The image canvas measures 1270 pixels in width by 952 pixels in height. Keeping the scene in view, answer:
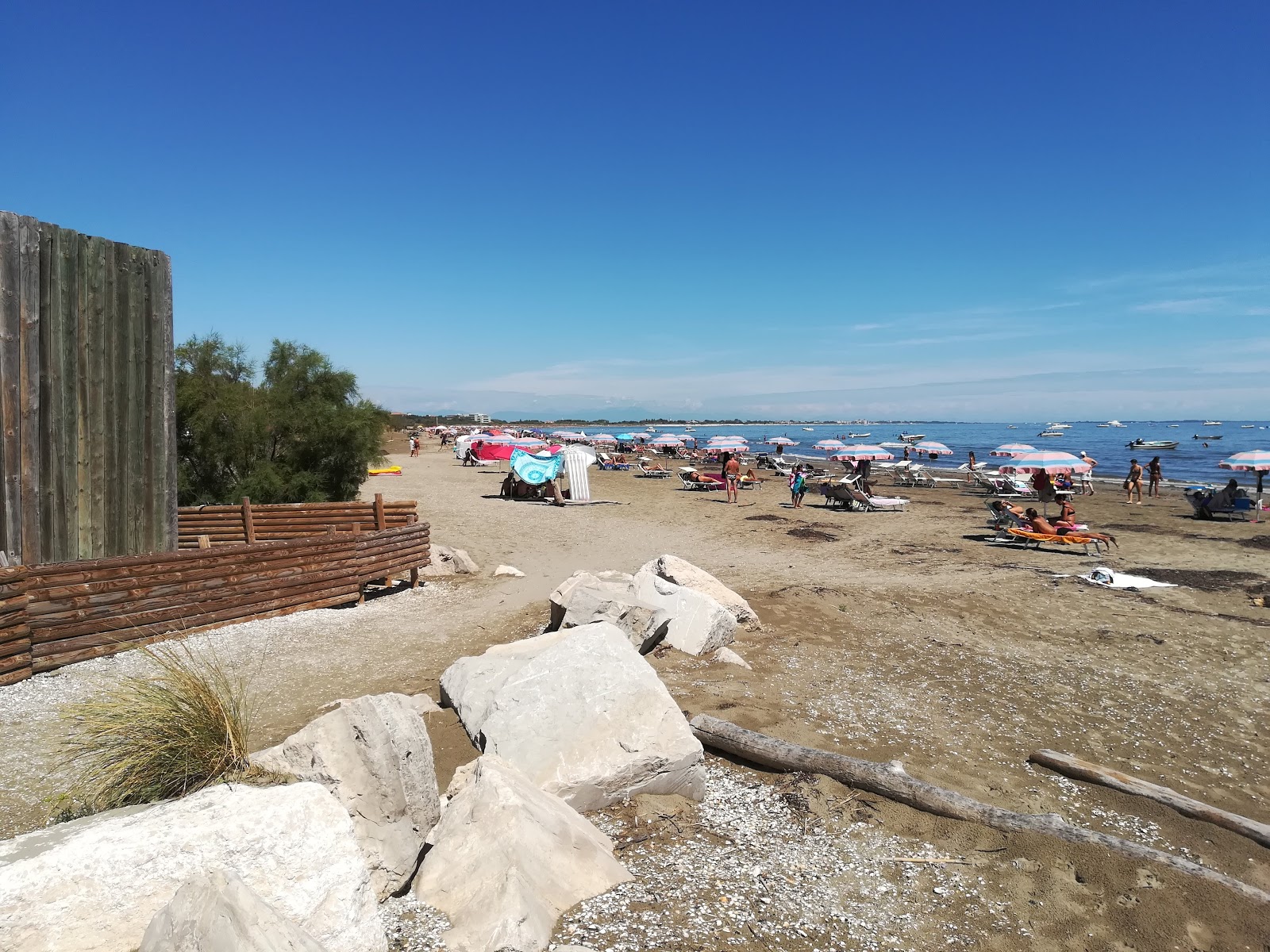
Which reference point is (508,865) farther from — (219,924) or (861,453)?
(861,453)

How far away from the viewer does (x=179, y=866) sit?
281 cm

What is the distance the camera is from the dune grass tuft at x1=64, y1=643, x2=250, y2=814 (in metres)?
3.40

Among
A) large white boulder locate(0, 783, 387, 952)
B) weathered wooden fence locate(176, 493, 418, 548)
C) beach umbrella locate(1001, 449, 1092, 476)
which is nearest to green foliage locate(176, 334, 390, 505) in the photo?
weathered wooden fence locate(176, 493, 418, 548)

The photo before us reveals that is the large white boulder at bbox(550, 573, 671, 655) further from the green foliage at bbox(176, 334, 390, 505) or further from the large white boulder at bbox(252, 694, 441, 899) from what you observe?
the green foliage at bbox(176, 334, 390, 505)

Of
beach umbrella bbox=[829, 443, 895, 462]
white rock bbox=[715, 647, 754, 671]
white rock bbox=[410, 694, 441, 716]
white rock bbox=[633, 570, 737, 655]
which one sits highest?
beach umbrella bbox=[829, 443, 895, 462]

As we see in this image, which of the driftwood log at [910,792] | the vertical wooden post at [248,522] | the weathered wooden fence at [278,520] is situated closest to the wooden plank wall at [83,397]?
the vertical wooden post at [248,522]

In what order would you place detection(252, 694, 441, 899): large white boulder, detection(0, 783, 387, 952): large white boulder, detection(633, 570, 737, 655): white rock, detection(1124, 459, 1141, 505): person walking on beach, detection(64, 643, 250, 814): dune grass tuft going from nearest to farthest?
1. detection(0, 783, 387, 952): large white boulder
2. detection(64, 643, 250, 814): dune grass tuft
3. detection(252, 694, 441, 899): large white boulder
4. detection(633, 570, 737, 655): white rock
5. detection(1124, 459, 1141, 505): person walking on beach

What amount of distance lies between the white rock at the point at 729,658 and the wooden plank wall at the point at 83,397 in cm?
722

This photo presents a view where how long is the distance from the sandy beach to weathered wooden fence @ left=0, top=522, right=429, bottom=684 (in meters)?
0.32

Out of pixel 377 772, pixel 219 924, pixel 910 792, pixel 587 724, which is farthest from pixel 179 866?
pixel 910 792

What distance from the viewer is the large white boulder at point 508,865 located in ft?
10.7

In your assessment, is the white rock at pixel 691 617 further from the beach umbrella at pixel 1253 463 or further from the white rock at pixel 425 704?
the beach umbrella at pixel 1253 463

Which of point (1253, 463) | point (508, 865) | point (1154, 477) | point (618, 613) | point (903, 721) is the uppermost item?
point (1253, 463)

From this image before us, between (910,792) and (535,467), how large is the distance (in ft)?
63.3
